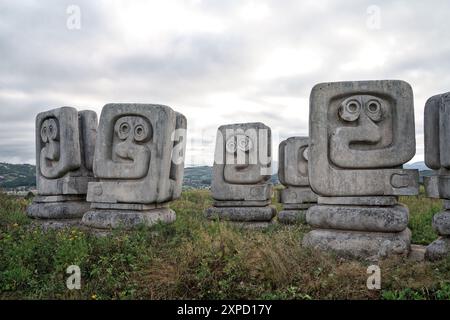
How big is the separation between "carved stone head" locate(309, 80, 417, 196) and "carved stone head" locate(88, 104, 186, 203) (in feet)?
9.64

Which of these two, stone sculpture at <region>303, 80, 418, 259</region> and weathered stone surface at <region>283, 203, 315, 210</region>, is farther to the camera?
weathered stone surface at <region>283, 203, 315, 210</region>

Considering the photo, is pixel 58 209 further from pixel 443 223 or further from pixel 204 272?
pixel 443 223

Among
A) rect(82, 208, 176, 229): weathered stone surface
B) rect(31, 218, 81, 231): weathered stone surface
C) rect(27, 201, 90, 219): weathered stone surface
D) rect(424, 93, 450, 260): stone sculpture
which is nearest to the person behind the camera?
rect(424, 93, 450, 260): stone sculpture

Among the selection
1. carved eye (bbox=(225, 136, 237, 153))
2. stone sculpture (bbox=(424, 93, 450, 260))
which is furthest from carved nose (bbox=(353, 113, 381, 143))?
carved eye (bbox=(225, 136, 237, 153))

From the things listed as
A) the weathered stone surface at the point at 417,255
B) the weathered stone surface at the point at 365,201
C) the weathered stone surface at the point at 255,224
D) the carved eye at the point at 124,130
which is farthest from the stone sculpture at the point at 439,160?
the carved eye at the point at 124,130

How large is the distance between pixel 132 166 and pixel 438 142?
17.6ft

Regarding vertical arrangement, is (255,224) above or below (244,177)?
below

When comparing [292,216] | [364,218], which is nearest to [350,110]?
[364,218]

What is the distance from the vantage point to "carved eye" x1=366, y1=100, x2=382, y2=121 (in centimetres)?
645

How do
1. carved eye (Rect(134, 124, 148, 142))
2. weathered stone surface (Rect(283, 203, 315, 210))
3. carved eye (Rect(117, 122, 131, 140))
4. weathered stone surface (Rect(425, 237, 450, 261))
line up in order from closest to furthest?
weathered stone surface (Rect(425, 237, 450, 261)) → carved eye (Rect(134, 124, 148, 142)) → carved eye (Rect(117, 122, 131, 140)) → weathered stone surface (Rect(283, 203, 315, 210))

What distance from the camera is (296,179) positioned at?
36.7 ft

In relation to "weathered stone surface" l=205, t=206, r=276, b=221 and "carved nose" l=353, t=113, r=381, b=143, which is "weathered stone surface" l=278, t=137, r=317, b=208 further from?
"carved nose" l=353, t=113, r=381, b=143

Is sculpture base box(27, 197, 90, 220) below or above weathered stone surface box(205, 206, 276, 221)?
Result: above
